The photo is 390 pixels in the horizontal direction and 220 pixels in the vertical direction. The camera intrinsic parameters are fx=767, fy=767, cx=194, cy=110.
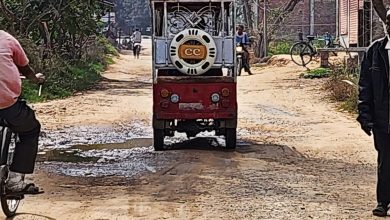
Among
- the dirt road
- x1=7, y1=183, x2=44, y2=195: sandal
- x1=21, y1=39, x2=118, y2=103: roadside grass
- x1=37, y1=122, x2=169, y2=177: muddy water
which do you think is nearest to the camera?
Result: x1=7, y1=183, x2=44, y2=195: sandal

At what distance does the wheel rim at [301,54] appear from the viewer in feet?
96.5

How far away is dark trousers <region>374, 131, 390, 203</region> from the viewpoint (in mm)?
6820

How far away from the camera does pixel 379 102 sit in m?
6.75

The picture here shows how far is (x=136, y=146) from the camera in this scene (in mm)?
11953

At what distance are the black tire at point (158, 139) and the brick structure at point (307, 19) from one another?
30842mm

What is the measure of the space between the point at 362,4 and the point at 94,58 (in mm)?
15503

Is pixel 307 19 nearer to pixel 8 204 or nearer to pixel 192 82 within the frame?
pixel 192 82

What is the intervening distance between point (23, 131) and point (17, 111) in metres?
0.24

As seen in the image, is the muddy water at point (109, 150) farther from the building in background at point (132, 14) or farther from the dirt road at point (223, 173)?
the building in background at point (132, 14)

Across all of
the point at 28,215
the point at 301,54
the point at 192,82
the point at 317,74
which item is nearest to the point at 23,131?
the point at 28,215

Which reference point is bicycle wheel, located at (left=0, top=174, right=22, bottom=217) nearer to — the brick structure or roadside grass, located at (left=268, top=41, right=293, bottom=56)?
roadside grass, located at (left=268, top=41, right=293, bottom=56)

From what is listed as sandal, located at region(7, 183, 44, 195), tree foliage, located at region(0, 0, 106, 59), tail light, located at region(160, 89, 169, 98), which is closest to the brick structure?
tree foliage, located at region(0, 0, 106, 59)

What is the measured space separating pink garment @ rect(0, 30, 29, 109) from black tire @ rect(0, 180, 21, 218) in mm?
756

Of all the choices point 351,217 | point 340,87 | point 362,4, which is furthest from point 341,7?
point 351,217
